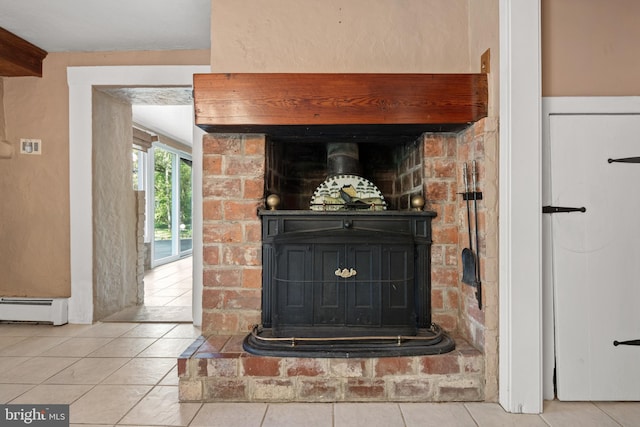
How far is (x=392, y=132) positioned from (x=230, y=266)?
106cm

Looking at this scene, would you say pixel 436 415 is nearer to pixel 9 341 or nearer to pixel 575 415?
pixel 575 415

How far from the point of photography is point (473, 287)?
173 cm

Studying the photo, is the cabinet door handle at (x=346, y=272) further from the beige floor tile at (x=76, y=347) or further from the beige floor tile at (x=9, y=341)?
the beige floor tile at (x=9, y=341)

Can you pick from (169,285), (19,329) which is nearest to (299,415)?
(19,329)

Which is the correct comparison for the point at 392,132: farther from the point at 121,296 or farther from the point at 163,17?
the point at 121,296

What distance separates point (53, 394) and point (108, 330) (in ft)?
3.37

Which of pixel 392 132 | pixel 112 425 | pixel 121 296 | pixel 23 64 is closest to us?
pixel 112 425

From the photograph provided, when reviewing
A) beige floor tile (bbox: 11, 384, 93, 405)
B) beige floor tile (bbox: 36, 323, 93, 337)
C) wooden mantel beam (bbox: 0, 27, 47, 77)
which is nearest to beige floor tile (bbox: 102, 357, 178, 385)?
beige floor tile (bbox: 11, 384, 93, 405)

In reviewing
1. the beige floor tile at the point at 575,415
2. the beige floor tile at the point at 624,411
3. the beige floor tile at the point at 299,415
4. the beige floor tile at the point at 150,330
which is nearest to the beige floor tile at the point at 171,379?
the beige floor tile at the point at 299,415

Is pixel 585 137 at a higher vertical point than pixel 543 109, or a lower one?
lower

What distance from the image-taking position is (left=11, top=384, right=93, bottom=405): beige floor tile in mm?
1610

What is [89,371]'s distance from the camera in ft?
6.32

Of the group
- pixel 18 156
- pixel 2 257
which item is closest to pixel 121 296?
pixel 2 257

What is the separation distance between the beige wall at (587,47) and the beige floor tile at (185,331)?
2431 mm
